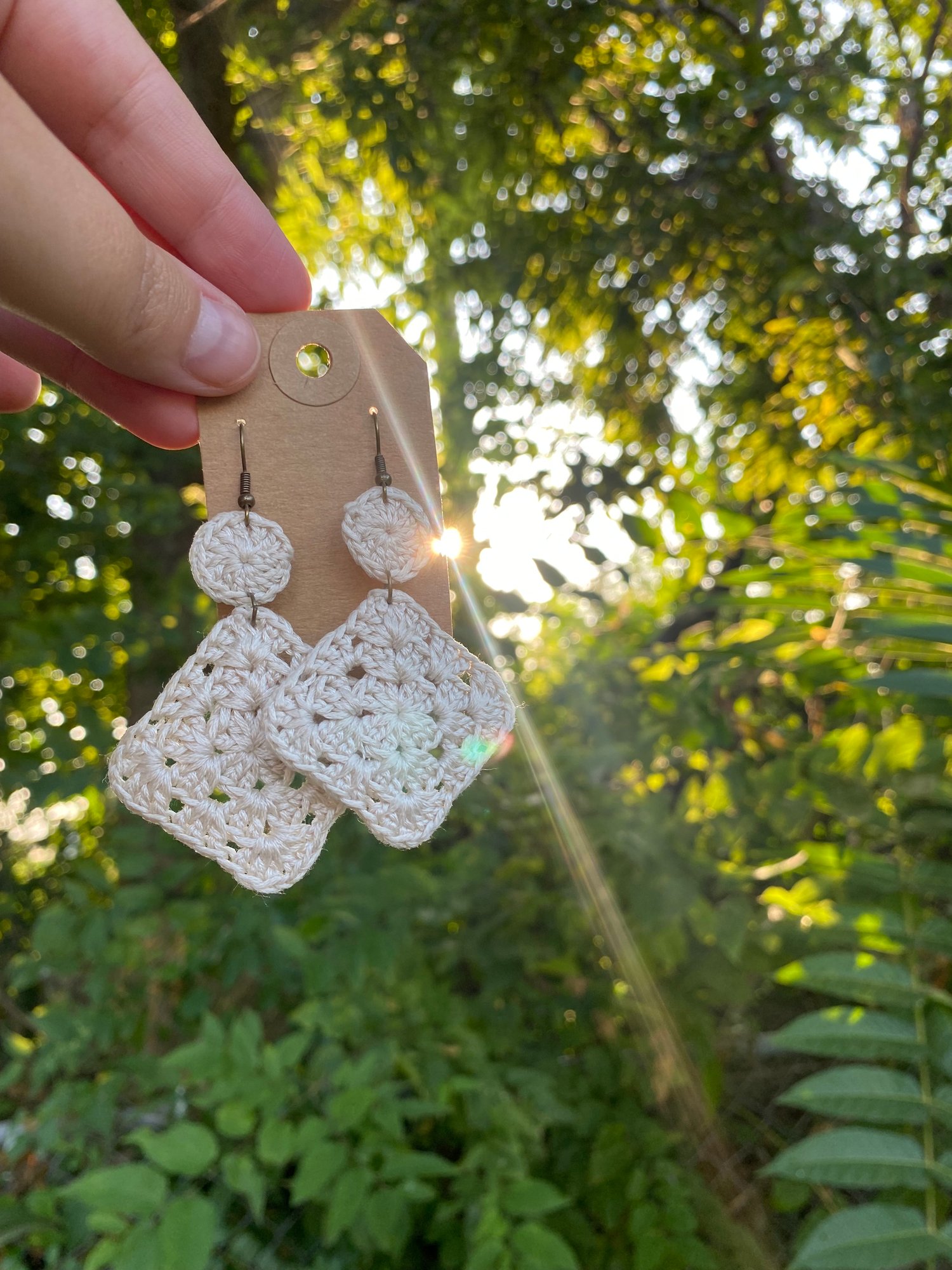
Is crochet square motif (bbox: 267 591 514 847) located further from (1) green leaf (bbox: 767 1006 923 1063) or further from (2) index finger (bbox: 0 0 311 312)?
(1) green leaf (bbox: 767 1006 923 1063)

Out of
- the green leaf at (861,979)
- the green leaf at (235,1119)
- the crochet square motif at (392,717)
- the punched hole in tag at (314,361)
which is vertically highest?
the punched hole in tag at (314,361)

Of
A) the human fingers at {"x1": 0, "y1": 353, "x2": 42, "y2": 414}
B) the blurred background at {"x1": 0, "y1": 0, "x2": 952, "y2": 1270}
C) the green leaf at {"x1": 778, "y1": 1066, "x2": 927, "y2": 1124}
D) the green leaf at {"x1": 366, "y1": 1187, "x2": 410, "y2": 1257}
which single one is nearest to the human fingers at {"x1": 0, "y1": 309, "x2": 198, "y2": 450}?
the human fingers at {"x1": 0, "y1": 353, "x2": 42, "y2": 414}

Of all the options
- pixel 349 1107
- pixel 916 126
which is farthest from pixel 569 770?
pixel 916 126

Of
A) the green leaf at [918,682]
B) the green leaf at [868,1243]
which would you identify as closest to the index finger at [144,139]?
the green leaf at [918,682]

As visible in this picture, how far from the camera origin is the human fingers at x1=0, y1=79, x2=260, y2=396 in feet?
1.24

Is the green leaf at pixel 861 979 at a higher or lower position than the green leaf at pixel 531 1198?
higher

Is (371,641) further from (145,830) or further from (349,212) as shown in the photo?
(349,212)

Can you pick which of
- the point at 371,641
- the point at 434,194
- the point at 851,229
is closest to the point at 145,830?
the point at 371,641

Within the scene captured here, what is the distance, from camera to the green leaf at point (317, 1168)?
40.0 inches

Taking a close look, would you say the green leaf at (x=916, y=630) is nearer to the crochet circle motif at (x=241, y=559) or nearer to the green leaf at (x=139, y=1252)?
the crochet circle motif at (x=241, y=559)

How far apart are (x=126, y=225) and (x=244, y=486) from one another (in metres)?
0.14

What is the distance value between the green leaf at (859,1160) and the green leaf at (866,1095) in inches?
0.7

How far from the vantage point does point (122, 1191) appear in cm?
96

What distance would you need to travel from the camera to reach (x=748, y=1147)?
4.82 ft
